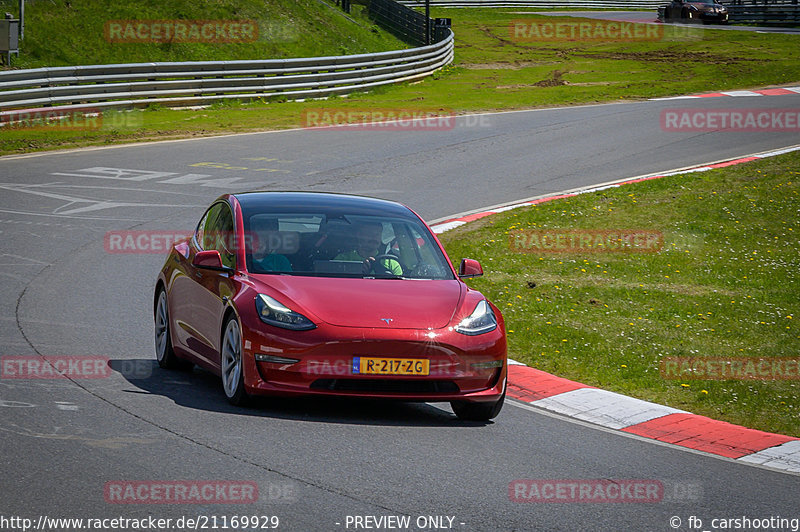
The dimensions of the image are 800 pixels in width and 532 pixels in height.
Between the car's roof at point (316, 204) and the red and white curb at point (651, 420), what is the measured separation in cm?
179

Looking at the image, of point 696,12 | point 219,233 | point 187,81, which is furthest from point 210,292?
point 696,12

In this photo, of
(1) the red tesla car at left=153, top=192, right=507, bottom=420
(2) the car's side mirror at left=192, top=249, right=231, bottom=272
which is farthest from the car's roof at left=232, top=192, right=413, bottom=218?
(2) the car's side mirror at left=192, top=249, right=231, bottom=272

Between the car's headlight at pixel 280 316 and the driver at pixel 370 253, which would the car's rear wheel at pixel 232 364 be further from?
the driver at pixel 370 253

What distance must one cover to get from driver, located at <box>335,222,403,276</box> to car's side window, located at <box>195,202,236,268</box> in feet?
2.78

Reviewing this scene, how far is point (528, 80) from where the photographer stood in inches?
1537

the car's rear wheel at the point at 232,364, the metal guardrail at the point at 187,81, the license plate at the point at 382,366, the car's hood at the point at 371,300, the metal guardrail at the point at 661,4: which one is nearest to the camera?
the license plate at the point at 382,366

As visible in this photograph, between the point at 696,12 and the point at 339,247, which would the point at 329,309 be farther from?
the point at 696,12

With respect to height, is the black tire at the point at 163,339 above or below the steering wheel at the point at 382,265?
below

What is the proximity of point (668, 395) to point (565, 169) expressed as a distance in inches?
508

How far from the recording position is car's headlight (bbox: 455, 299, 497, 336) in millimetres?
7699

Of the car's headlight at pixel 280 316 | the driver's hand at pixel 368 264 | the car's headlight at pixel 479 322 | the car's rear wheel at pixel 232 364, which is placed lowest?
the car's rear wheel at pixel 232 364

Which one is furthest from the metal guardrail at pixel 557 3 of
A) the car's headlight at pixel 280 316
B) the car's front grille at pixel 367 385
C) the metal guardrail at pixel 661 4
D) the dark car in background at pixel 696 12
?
the car's front grille at pixel 367 385

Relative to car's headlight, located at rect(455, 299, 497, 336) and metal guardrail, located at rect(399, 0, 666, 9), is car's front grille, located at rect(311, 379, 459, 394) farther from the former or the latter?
metal guardrail, located at rect(399, 0, 666, 9)

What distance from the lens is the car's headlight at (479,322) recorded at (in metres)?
7.70
